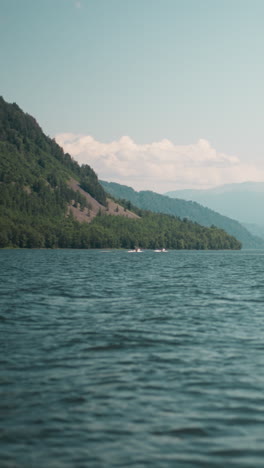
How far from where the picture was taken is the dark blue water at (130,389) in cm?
1341

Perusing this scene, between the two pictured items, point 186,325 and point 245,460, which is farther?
point 186,325

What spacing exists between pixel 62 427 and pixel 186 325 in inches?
727

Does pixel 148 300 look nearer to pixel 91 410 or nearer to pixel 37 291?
pixel 37 291

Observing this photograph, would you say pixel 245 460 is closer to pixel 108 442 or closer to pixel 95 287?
pixel 108 442

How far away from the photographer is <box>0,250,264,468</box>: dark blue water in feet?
44.0

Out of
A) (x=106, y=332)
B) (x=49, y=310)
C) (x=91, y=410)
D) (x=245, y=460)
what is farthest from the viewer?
(x=49, y=310)

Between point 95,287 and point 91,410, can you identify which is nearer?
point 91,410

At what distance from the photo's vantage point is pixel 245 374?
20.7 metres

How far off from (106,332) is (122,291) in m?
25.4

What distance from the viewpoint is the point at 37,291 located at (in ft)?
173

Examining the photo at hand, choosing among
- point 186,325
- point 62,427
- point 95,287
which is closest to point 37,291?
point 95,287

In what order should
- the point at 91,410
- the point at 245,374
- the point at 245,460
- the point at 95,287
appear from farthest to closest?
the point at 95,287 → the point at 245,374 → the point at 91,410 → the point at 245,460

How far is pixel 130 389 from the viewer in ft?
60.8

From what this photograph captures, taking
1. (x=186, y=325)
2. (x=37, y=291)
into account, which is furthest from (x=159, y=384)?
(x=37, y=291)
